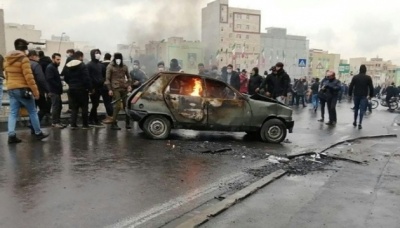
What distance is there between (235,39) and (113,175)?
52024 millimetres

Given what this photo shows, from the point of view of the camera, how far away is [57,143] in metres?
7.39

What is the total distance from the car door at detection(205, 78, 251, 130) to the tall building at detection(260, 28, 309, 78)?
207ft

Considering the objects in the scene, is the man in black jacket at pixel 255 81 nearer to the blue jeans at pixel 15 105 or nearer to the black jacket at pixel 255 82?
the black jacket at pixel 255 82

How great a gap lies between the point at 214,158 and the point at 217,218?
109 inches

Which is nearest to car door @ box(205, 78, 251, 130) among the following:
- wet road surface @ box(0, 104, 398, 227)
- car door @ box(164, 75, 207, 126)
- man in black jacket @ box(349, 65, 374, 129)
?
car door @ box(164, 75, 207, 126)

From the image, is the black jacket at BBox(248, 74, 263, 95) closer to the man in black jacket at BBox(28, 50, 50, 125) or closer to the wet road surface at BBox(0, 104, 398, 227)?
the wet road surface at BBox(0, 104, 398, 227)

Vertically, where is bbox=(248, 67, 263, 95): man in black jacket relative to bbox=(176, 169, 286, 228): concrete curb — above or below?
above

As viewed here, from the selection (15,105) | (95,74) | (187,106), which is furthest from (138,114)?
(15,105)

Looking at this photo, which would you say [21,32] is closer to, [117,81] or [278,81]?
[117,81]

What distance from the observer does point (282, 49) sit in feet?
244

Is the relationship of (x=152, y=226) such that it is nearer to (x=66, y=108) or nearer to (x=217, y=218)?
(x=217, y=218)

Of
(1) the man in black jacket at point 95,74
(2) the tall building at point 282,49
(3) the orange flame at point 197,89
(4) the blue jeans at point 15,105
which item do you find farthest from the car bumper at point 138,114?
(2) the tall building at point 282,49

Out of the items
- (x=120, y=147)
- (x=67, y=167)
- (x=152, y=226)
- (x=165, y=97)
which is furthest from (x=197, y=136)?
(x=152, y=226)

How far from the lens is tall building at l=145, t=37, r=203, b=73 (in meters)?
22.7
